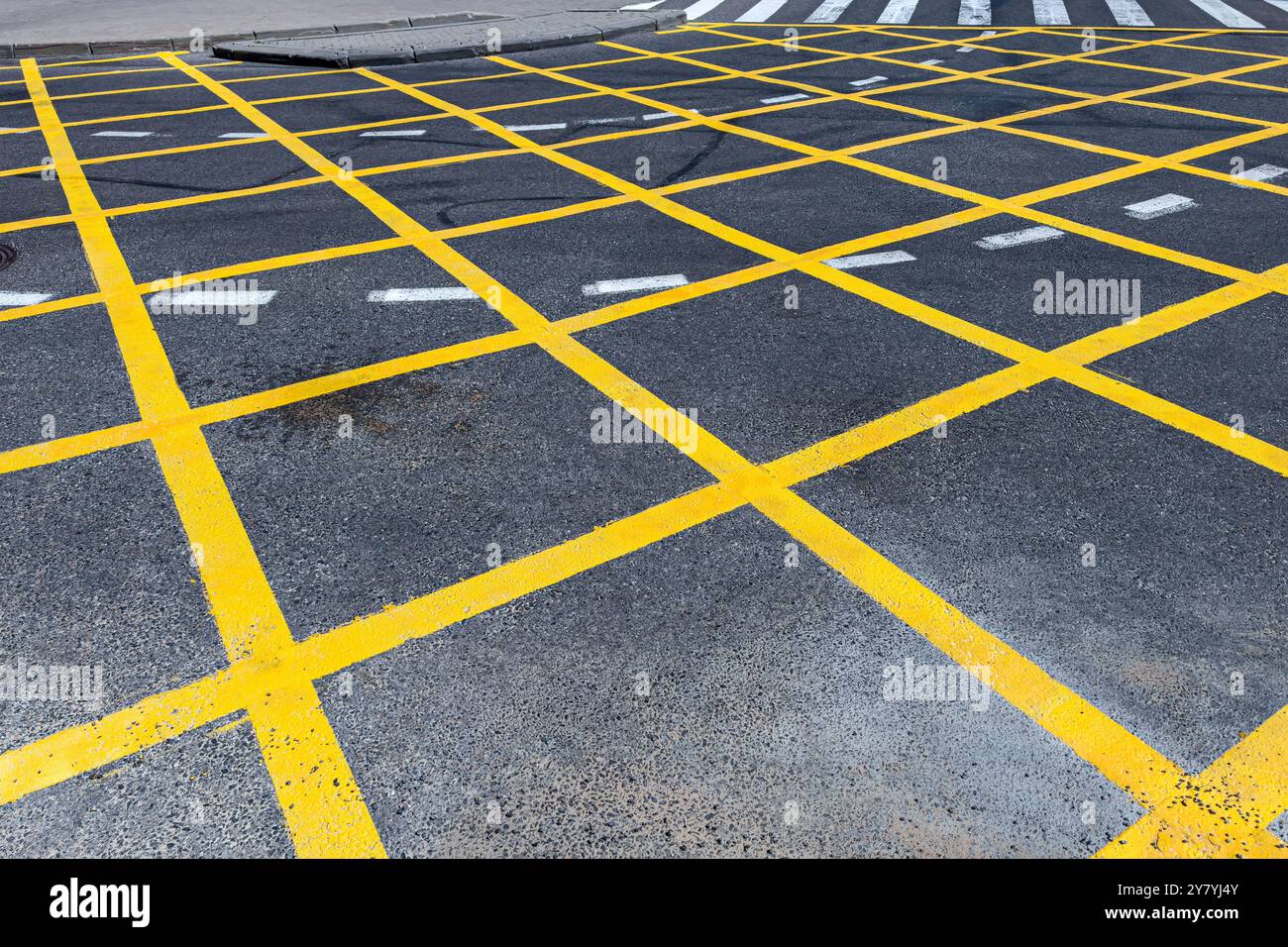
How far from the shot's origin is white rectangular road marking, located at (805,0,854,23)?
16016 millimetres

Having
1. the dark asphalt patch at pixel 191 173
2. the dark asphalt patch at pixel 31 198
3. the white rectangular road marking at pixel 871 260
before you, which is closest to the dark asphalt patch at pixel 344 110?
the dark asphalt patch at pixel 191 173

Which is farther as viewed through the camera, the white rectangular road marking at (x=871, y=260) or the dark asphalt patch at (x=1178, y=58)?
the dark asphalt patch at (x=1178, y=58)

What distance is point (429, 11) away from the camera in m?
16.2

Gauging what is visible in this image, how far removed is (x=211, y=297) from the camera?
20.2 ft

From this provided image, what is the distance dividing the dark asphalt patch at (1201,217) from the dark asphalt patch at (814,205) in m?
1.01

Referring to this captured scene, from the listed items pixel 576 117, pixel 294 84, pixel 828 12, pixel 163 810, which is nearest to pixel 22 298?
pixel 163 810

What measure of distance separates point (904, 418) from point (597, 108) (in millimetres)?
7148

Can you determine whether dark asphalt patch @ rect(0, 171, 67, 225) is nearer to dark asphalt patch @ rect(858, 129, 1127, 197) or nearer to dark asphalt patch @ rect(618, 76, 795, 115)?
dark asphalt patch @ rect(618, 76, 795, 115)

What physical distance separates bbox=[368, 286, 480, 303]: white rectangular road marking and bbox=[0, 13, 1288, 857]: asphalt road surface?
0.03 metres

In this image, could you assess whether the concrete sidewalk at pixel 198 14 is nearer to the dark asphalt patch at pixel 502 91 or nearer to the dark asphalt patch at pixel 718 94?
the dark asphalt patch at pixel 502 91

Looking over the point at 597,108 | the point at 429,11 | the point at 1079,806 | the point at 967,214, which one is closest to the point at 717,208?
the point at 967,214

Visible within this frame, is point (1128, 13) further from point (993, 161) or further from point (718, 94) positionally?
point (993, 161)

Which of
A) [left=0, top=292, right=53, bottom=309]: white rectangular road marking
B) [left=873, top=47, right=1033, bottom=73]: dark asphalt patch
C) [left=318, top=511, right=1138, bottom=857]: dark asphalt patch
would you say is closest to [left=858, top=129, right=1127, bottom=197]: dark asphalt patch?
[left=873, top=47, right=1033, bottom=73]: dark asphalt patch

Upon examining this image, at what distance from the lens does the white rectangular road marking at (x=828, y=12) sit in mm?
16016
